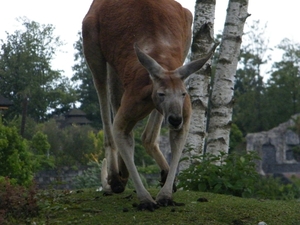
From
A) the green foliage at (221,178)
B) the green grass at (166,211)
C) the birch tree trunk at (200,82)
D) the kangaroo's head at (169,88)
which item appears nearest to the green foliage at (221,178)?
the green foliage at (221,178)

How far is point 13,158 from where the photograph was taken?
64.8ft

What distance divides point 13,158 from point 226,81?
8717mm

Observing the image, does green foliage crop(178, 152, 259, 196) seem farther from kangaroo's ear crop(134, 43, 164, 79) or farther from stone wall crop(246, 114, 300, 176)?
stone wall crop(246, 114, 300, 176)

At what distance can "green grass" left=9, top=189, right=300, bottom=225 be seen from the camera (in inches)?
293

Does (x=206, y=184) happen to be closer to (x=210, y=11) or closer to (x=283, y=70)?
(x=210, y=11)

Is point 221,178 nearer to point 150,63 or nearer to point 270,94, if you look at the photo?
point 150,63

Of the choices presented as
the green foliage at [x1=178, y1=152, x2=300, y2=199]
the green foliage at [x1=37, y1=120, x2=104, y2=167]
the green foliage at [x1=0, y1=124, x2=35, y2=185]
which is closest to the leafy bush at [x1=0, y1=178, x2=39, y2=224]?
the green foliage at [x1=178, y1=152, x2=300, y2=199]

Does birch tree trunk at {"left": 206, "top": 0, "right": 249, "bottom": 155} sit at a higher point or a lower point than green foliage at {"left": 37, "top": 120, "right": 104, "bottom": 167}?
lower

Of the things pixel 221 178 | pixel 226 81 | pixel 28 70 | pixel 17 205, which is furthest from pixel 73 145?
pixel 17 205

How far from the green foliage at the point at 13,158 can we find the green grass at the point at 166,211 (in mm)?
10050

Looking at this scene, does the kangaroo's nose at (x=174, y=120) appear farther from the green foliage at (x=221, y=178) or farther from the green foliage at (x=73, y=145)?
the green foliage at (x=73, y=145)

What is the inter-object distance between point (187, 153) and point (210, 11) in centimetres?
224

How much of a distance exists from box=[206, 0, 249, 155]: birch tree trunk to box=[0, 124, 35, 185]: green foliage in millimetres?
7253

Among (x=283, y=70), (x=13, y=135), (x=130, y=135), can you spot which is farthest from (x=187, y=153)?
(x=283, y=70)
